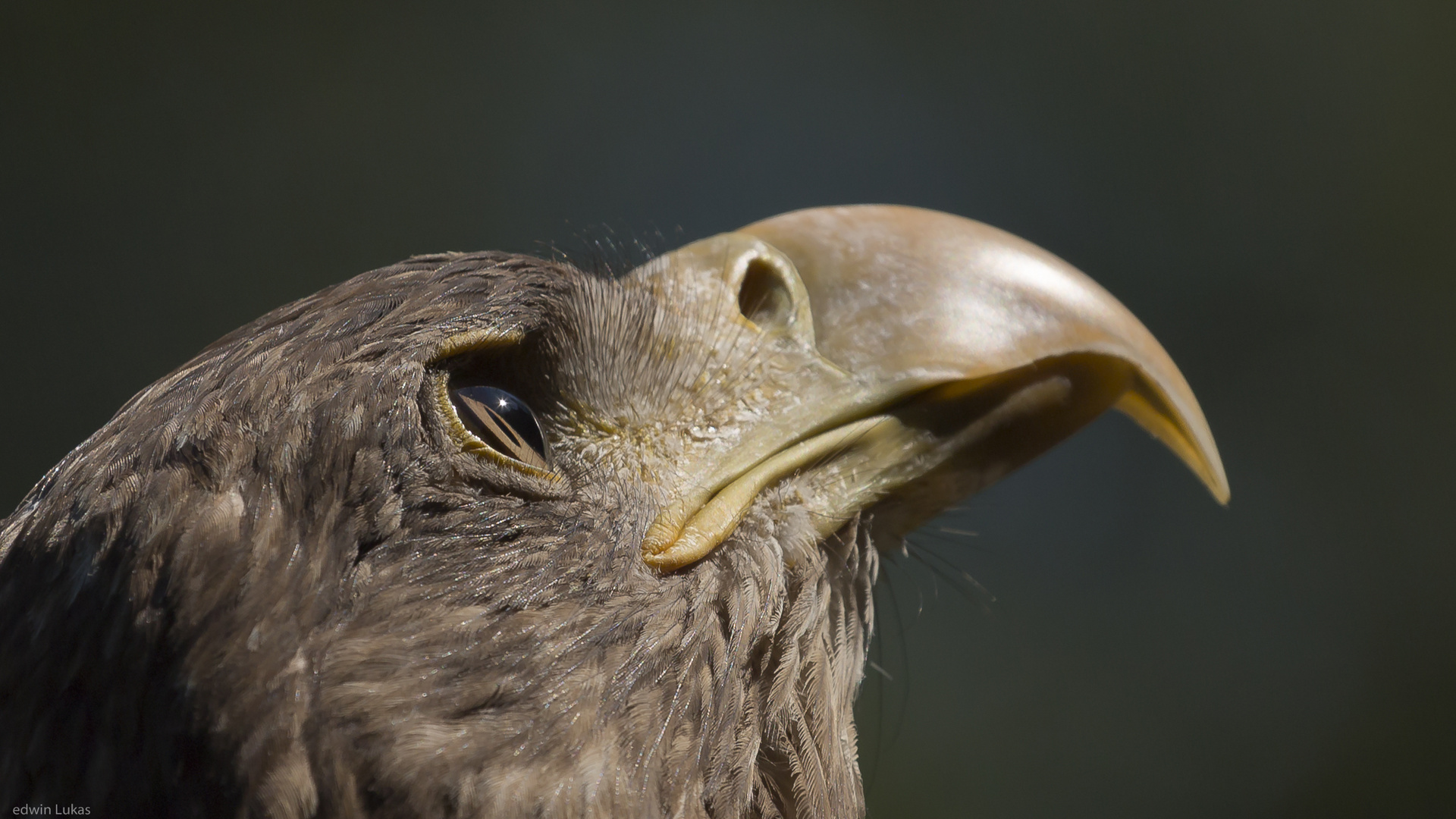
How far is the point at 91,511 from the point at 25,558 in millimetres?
139

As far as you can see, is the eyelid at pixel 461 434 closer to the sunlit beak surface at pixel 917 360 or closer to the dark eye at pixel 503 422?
the dark eye at pixel 503 422

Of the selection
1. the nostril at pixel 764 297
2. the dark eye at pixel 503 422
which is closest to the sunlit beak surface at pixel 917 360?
the nostril at pixel 764 297

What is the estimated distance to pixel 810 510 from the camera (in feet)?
5.38

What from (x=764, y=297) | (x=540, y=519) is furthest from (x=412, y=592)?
(x=764, y=297)

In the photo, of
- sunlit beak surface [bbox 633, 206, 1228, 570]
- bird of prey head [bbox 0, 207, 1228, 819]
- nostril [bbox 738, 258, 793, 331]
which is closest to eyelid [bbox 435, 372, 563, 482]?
bird of prey head [bbox 0, 207, 1228, 819]

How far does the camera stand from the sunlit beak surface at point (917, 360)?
5.41ft

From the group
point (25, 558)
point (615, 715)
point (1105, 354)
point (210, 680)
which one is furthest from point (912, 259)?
point (25, 558)

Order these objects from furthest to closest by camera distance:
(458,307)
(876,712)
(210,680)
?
(876,712)
(458,307)
(210,680)

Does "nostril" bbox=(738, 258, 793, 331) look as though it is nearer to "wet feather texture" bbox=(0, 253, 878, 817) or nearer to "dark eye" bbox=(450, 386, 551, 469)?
"wet feather texture" bbox=(0, 253, 878, 817)

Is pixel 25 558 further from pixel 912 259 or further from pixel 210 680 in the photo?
pixel 912 259


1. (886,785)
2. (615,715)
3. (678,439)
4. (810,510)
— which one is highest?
(678,439)

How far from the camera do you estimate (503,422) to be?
1.55 meters

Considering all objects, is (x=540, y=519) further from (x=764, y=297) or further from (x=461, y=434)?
(x=764, y=297)

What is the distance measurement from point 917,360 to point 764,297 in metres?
0.26
